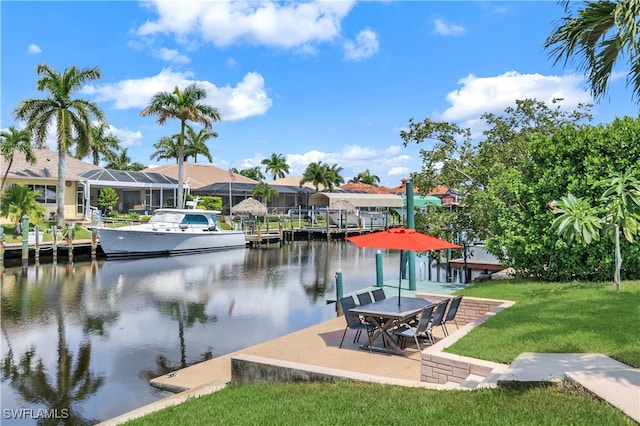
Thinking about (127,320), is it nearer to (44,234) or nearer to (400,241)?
(400,241)

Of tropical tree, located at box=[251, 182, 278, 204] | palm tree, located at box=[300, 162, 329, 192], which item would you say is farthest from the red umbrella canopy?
palm tree, located at box=[300, 162, 329, 192]

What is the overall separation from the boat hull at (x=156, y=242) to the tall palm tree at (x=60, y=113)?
613 cm

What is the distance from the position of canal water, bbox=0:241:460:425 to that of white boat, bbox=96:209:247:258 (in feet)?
4.96

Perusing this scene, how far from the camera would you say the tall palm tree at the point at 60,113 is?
32281 millimetres

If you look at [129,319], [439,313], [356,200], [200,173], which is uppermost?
[200,173]


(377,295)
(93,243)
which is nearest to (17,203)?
(93,243)

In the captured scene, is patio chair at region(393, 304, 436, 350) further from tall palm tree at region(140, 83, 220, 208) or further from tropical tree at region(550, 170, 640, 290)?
tall palm tree at region(140, 83, 220, 208)

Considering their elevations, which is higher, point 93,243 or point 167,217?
point 167,217

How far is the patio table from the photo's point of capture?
27.1ft

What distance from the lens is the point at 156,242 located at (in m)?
30.5

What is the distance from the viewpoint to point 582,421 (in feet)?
13.0

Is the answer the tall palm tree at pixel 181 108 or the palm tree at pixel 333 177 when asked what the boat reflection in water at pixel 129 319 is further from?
the palm tree at pixel 333 177

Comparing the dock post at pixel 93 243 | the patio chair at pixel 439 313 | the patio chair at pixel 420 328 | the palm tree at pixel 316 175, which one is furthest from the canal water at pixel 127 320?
the palm tree at pixel 316 175

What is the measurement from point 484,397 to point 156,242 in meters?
28.2
